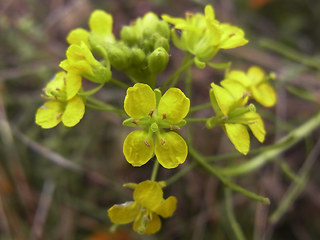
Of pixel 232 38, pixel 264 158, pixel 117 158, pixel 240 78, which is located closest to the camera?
pixel 232 38

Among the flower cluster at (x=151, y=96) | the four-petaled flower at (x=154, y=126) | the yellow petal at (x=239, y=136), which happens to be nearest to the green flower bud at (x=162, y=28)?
the flower cluster at (x=151, y=96)

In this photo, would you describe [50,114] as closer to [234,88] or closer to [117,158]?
[234,88]

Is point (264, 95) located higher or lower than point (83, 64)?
lower

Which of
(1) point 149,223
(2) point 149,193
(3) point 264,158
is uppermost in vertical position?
(2) point 149,193

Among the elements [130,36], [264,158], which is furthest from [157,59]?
[264,158]

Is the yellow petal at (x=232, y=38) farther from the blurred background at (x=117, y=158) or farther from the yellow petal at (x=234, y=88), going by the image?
the blurred background at (x=117, y=158)

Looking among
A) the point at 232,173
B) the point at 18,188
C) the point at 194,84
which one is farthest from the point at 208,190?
the point at 18,188

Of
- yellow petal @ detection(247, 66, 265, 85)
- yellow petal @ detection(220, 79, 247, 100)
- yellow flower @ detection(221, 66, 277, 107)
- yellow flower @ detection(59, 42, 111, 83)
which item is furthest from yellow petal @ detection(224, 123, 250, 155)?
yellow flower @ detection(59, 42, 111, 83)
